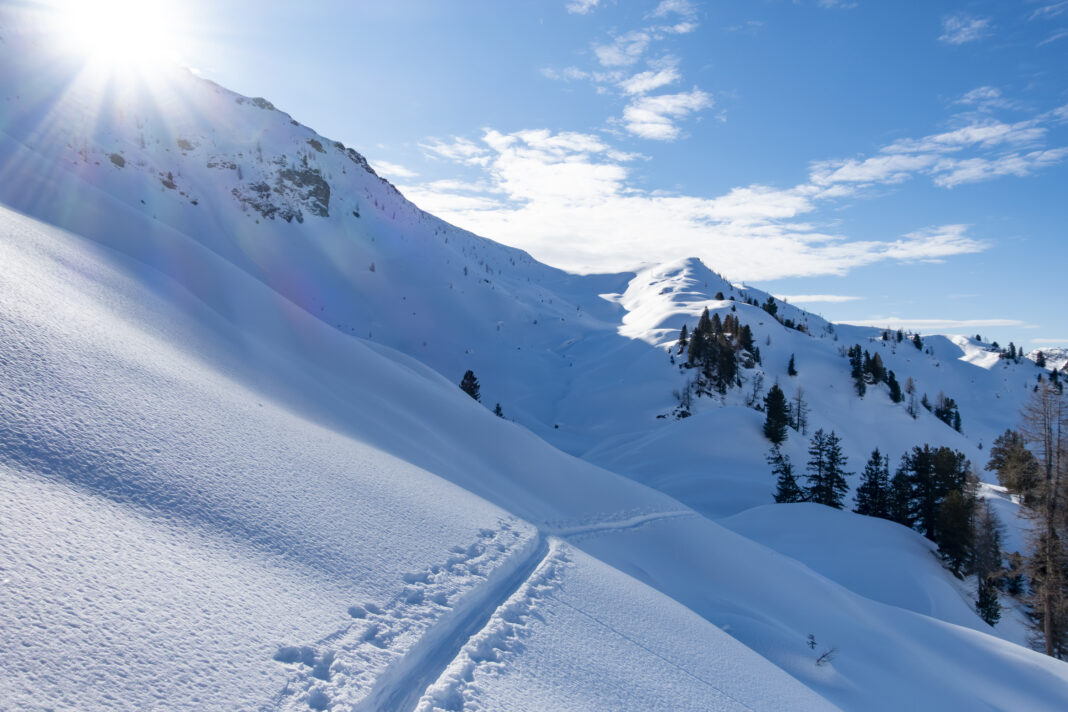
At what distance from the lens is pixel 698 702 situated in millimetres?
6043

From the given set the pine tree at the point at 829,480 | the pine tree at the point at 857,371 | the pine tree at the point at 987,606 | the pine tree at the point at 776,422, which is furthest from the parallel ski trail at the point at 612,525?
the pine tree at the point at 857,371

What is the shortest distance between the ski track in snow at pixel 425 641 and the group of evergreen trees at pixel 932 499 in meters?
32.5

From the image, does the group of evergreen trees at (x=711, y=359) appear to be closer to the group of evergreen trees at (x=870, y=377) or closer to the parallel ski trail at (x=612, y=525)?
the group of evergreen trees at (x=870, y=377)

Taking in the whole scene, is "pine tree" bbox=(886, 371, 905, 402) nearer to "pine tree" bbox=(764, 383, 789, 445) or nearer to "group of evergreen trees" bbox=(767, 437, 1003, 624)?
"pine tree" bbox=(764, 383, 789, 445)

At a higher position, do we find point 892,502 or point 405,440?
Result: point 892,502

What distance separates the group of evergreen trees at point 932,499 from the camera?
29031 millimetres

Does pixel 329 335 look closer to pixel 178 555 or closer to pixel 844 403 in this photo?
pixel 178 555

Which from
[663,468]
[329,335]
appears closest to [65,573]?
[329,335]

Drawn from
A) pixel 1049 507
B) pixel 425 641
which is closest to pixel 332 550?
pixel 425 641

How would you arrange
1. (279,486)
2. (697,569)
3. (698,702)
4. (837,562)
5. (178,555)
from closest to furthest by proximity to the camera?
(178,555) < (698,702) < (279,486) < (697,569) < (837,562)

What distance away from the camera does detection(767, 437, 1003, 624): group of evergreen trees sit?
29.0 m

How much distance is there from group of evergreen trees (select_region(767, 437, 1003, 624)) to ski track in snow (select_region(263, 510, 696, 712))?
32.5 metres

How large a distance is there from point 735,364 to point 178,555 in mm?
64094

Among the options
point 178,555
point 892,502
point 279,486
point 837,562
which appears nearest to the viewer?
point 178,555
